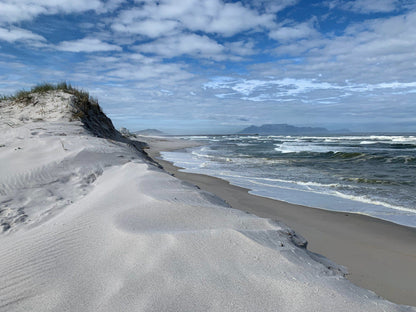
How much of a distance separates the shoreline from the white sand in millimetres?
1458

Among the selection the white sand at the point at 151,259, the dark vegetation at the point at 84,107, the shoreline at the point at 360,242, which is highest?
the dark vegetation at the point at 84,107

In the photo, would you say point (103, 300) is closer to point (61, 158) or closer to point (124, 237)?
point (124, 237)

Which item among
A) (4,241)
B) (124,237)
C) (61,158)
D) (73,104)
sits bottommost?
(4,241)

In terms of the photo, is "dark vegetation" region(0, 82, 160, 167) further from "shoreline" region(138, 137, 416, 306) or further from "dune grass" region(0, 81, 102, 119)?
"shoreline" region(138, 137, 416, 306)

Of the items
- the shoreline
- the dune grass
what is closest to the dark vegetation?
the dune grass

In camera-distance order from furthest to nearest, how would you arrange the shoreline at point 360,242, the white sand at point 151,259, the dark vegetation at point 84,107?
the dark vegetation at point 84,107 < the shoreline at point 360,242 < the white sand at point 151,259

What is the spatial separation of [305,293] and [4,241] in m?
2.55

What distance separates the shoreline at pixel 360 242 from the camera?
116 inches

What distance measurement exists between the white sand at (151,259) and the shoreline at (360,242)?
1.46 metres

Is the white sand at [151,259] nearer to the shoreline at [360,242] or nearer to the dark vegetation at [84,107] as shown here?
the shoreline at [360,242]

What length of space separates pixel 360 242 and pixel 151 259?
3.64 m

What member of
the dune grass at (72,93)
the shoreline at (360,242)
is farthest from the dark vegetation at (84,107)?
the shoreline at (360,242)

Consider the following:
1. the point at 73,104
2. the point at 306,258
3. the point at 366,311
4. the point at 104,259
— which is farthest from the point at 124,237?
the point at 73,104

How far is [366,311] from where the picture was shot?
1448 millimetres
